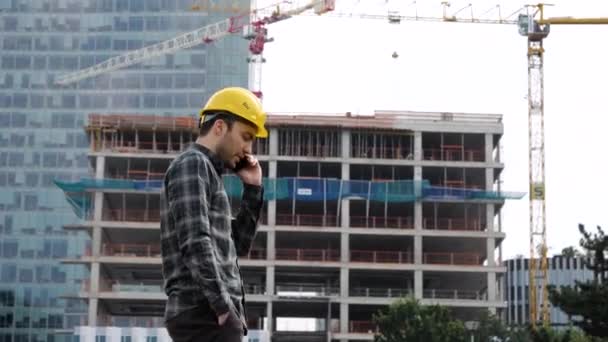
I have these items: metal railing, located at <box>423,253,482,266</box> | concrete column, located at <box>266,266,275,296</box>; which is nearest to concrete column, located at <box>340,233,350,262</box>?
concrete column, located at <box>266,266,275,296</box>

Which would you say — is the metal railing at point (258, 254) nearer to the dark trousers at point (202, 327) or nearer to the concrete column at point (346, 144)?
the concrete column at point (346, 144)

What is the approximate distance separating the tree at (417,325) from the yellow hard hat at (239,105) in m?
74.2

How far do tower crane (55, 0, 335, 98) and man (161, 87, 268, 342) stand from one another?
149 m

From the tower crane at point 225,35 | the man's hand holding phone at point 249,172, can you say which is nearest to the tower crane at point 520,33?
the tower crane at point 225,35

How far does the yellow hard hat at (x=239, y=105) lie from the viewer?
775 cm

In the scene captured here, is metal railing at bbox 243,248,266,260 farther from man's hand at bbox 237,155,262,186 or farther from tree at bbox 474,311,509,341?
man's hand at bbox 237,155,262,186

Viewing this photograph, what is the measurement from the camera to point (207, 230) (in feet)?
24.5

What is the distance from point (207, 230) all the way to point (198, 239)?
0.11 metres

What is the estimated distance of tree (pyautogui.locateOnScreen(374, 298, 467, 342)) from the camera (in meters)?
81.3

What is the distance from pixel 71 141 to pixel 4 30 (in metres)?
19.2

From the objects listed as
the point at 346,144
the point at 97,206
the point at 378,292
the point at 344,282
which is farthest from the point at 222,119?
the point at 346,144

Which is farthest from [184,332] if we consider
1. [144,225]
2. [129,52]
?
[129,52]

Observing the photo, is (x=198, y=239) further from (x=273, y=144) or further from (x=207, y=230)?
(x=273, y=144)

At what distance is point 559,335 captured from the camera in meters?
65.8
